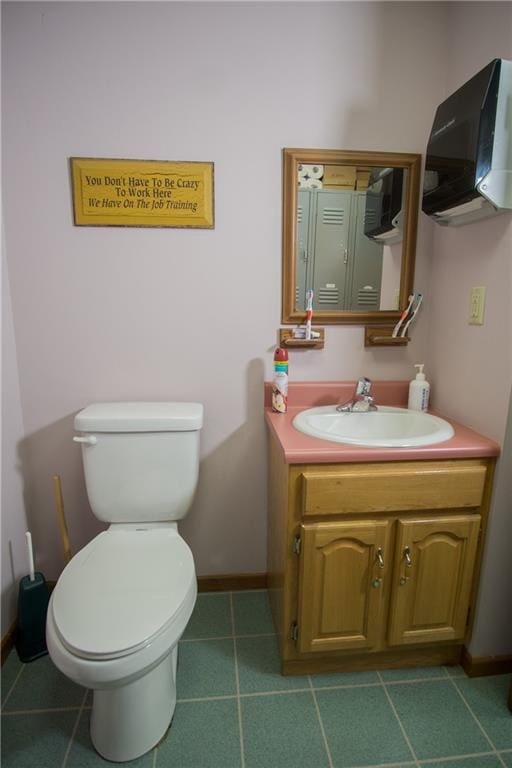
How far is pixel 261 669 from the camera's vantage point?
1329 mm

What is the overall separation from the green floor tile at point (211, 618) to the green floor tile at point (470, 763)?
73 cm

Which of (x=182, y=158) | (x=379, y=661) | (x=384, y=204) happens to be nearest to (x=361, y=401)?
(x=384, y=204)

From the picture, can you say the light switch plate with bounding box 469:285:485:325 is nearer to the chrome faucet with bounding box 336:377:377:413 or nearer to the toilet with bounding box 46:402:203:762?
the chrome faucet with bounding box 336:377:377:413

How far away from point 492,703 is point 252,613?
2.73 feet

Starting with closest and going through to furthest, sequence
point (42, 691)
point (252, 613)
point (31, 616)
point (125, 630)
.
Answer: point (125, 630), point (42, 691), point (31, 616), point (252, 613)

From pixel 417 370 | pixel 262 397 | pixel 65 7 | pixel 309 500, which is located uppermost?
pixel 65 7

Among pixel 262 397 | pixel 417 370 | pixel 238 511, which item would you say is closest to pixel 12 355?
pixel 262 397

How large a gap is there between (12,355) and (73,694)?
1.14 meters

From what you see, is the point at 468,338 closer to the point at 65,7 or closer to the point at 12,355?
the point at 12,355

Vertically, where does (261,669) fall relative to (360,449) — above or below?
below

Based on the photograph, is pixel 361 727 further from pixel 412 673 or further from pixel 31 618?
pixel 31 618

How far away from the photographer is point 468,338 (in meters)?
1.34

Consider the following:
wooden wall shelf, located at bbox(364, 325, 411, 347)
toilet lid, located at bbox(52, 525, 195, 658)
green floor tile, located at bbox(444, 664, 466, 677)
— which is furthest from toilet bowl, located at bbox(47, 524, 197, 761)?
wooden wall shelf, located at bbox(364, 325, 411, 347)

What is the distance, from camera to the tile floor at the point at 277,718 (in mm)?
1068
